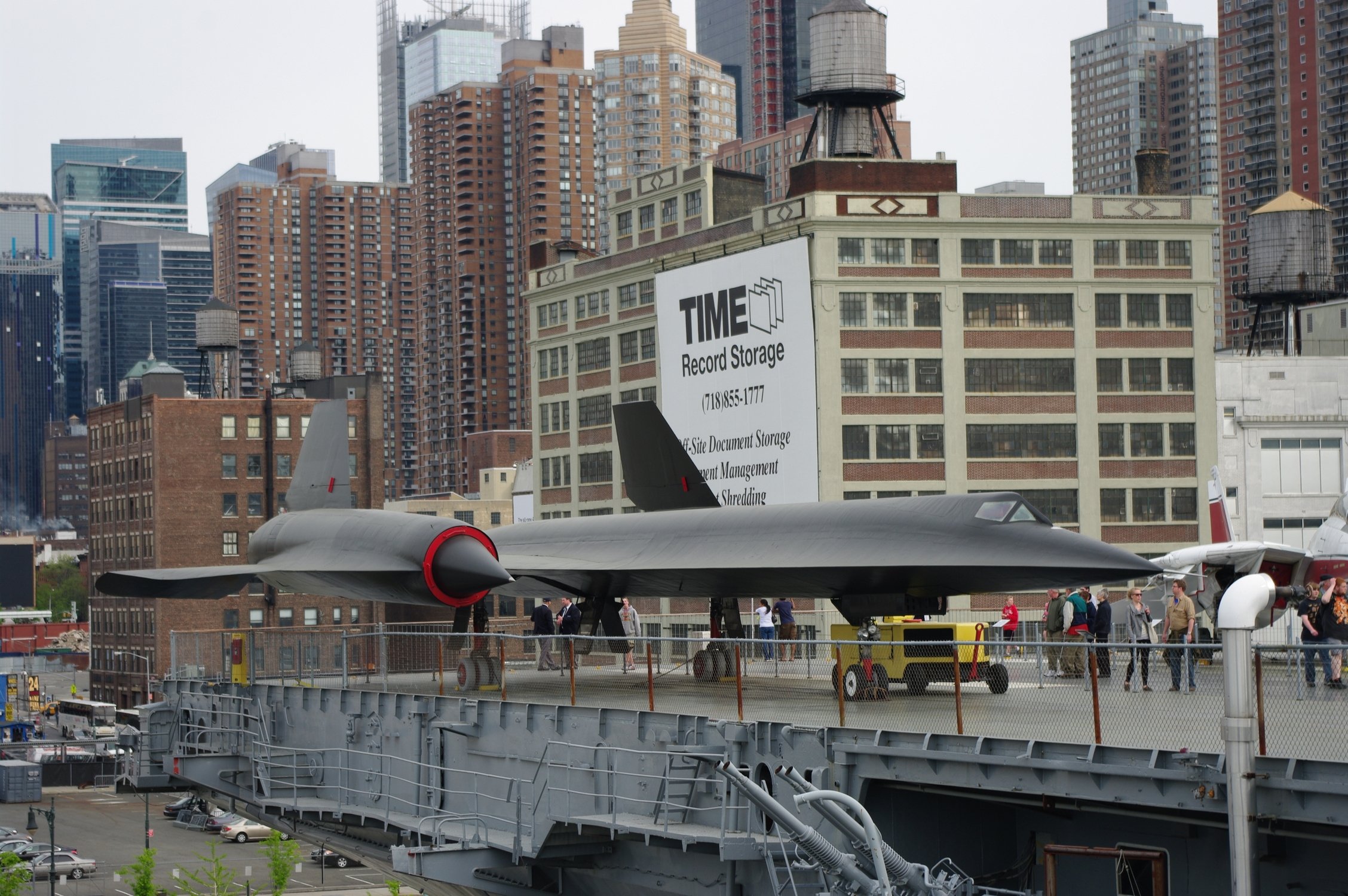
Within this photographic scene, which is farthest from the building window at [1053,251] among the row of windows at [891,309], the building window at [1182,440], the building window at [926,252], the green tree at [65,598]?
the green tree at [65,598]

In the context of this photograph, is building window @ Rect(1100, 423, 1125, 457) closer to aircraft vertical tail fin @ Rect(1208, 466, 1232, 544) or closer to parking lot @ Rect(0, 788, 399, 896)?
aircraft vertical tail fin @ Rect(1208, 466, 1232, 544)

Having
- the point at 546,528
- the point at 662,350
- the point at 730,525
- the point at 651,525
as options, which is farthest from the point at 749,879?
the point at 662,350

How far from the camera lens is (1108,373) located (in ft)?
247

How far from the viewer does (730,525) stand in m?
31.1

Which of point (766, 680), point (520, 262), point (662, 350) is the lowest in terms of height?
point (766, 680)

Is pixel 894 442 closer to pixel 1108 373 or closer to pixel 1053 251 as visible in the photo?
pixel 1108 373

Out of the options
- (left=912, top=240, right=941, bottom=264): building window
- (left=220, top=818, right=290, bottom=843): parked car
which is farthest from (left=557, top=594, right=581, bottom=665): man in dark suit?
(left=220, top=818, right=290, bottom=843): parked car

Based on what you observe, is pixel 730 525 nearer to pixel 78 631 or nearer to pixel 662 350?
pixel 662 350

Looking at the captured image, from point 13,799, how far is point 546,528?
212ft

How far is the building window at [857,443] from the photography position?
2933 inches

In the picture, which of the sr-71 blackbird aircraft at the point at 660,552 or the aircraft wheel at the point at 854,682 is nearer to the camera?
the aircraft wheel at the point at 854,682

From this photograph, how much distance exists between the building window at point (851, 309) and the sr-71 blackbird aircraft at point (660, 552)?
38373 mm

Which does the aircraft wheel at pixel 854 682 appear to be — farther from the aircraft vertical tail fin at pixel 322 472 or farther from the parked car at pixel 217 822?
the parked car at pixel 217 822

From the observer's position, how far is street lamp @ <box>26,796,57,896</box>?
56.2 metres
